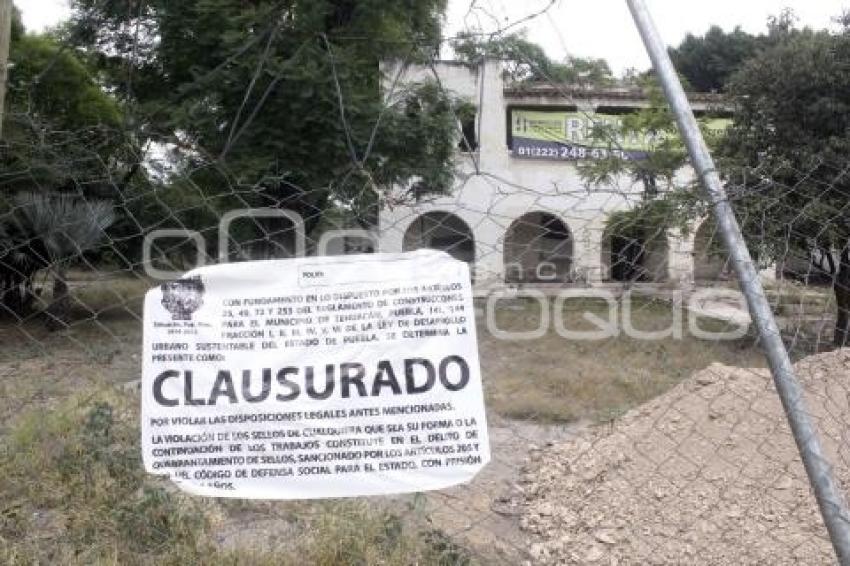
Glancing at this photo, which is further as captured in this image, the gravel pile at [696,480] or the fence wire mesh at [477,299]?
the gravel pile at [696,480]

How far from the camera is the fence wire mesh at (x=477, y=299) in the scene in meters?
2.73

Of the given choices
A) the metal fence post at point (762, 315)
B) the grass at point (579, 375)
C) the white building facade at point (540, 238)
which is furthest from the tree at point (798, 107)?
the metal fence post at point (762, 315)

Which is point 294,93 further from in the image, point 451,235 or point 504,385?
point 451,235

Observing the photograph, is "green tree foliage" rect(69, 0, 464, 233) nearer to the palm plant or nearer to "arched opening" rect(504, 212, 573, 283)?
the palm plant

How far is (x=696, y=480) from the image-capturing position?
4.15 m

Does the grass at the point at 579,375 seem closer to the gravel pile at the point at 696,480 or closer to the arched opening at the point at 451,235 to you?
the gravel pile at the point at 696,480

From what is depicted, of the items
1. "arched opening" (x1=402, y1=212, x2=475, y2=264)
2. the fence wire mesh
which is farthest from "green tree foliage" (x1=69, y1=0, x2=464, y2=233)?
"arched opening" (x1=402, y1=212, x2=475, y2=264)

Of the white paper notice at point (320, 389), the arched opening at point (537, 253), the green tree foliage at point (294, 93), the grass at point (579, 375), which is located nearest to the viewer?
the white paper notice at point (320, 389)

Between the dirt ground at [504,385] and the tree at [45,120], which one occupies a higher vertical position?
the tree at [45,120]

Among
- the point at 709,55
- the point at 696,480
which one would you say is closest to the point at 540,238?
the point at 696,480

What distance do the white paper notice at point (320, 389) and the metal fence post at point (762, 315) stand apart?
2.19 ft

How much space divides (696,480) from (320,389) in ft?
9.25

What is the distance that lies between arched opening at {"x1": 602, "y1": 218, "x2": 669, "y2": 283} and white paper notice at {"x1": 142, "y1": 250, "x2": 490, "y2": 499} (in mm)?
807

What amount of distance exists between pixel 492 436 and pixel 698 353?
3.38 meters
